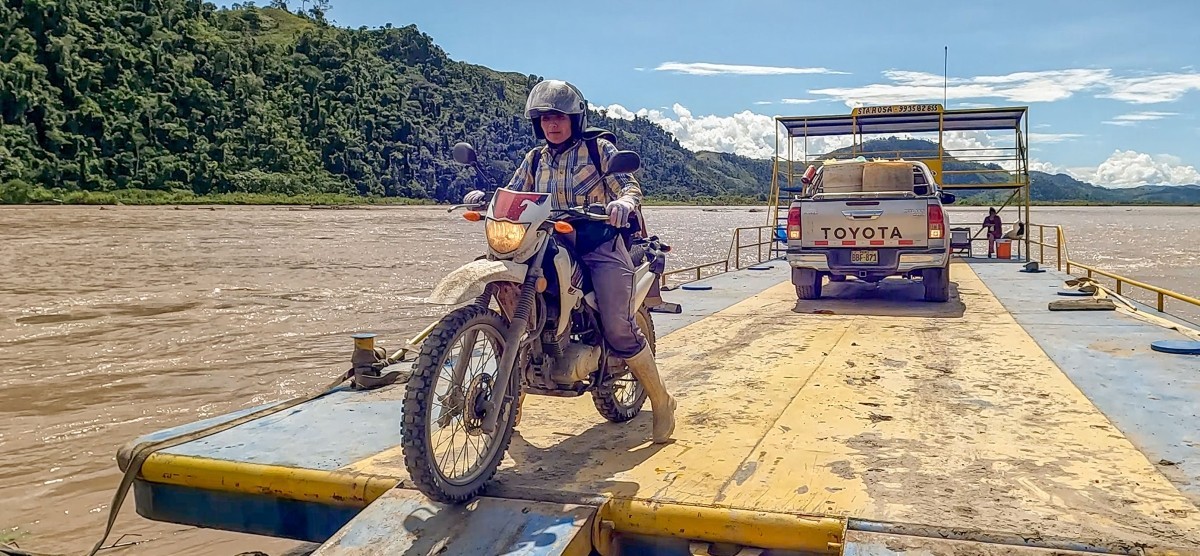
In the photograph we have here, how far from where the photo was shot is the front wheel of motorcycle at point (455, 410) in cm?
328

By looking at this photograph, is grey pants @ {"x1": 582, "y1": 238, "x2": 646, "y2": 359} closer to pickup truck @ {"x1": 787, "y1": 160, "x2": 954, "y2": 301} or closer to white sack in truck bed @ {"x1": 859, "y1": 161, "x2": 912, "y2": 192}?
pickup truck @ {"x1": 787, "y1": 160, "x2": 954, "y2": 301}

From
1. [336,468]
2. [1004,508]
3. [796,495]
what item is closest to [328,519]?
[336,468]

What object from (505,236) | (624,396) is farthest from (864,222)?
(505,236)

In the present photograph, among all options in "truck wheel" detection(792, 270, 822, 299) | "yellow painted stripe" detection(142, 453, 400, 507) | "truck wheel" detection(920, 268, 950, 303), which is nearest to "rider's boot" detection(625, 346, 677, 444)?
"yellow painted stripe" detection(142, 453, 400, 507)

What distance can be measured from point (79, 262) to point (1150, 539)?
25.0m

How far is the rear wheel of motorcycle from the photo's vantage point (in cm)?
471

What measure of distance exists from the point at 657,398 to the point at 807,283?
6.84m

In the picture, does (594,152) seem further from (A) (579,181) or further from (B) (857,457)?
(B) (857,457)

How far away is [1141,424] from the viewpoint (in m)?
4.71

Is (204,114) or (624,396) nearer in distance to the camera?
(624,396)

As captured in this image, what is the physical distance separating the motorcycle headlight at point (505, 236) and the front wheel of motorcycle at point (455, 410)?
25 centimetres

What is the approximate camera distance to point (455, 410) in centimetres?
354

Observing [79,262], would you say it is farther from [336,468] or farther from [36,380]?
[336,468]

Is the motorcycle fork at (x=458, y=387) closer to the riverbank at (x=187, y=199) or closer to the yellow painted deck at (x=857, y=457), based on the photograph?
the yellow painted deck at (x=857, y=457)
